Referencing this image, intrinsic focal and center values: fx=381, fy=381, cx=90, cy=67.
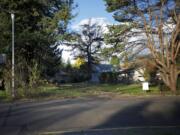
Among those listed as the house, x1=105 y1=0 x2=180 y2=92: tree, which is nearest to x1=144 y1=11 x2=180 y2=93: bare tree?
x1=105 y1=0 x2=180 y2=92: tree

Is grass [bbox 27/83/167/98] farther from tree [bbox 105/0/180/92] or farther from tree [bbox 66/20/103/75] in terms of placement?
tree [bbox 66/20/103/75]

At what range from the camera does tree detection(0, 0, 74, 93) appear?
39594 millimetres

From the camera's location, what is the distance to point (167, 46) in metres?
35.7

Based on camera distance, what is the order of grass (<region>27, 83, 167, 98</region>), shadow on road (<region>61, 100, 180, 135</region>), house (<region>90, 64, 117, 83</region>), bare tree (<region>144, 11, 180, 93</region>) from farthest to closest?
house (<region>90, 64, 117, 83</region>) → bare tree (<region>144, 11, 180, 93</region>) → grass (<region>27, 83, 167, 98</region>) → shadow on road (<region>61, 100, 180, 135</region>)

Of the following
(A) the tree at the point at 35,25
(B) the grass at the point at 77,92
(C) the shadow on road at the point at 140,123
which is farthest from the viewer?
(A) the tree at the point at 35,25

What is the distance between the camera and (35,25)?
43219 mm

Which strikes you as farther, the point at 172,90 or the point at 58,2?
the point at 58,2

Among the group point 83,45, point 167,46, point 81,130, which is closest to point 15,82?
point 167,46

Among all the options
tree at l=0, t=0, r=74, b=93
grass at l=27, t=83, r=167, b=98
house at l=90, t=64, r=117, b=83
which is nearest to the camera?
grass at l=27, t=83, r=167, b=98

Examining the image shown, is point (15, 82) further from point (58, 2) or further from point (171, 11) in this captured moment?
point (58, 2)

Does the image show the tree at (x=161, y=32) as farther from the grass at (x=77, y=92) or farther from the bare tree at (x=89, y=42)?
the bare tree at (x=89, y=42)

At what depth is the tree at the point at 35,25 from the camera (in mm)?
39594

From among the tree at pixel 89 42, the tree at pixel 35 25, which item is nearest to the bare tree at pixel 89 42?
the tree at pixel 89 42

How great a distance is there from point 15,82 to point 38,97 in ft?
7.09
